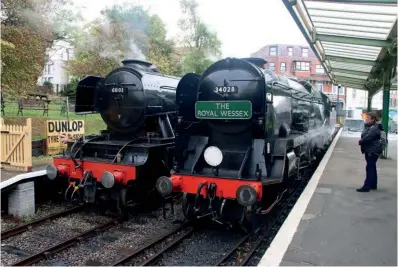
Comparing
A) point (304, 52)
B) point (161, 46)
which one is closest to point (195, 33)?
point (161, 46)

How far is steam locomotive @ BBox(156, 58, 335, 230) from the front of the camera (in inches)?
230

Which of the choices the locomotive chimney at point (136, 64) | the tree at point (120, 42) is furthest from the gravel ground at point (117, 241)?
the tree at point (120, 42)

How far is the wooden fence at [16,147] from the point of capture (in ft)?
25.9

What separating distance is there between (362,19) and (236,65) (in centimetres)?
251

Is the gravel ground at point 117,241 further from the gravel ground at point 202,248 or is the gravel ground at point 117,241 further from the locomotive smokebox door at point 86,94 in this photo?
the locomotive smokebox door at point 86,94

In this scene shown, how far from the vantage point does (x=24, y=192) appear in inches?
287

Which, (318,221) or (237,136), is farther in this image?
(237,136)

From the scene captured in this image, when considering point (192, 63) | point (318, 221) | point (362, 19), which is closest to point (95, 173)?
point (318, 221)

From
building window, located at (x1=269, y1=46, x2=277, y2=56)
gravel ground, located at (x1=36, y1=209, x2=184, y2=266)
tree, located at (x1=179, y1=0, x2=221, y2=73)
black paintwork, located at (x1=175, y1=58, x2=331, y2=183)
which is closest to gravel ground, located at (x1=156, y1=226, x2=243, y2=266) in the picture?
gravel ground, located at (x1=36, y1=209, x2=184, y2=266)

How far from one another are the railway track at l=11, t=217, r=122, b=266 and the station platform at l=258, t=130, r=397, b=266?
3276mm

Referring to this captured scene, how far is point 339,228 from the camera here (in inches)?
196

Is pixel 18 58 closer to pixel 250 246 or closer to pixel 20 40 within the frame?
pixel 20 40

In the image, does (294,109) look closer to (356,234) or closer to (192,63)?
(356,234)

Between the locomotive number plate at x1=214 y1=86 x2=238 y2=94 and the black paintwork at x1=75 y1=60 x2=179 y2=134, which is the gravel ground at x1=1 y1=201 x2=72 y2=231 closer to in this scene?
the black paintwork at x1=75 y1=60 x2=179 y2=134
